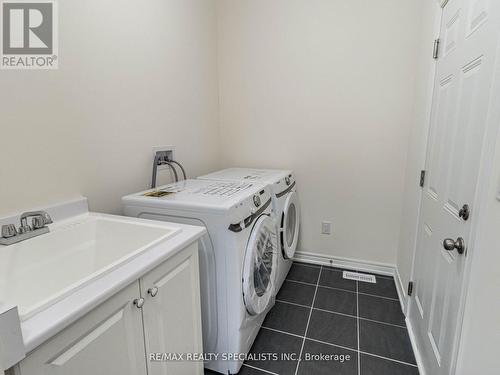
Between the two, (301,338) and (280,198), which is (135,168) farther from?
(301,338)

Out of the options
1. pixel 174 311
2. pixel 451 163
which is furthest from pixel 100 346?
pixel 451 163

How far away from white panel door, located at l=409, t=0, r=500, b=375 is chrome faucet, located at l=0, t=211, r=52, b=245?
5.33 ft

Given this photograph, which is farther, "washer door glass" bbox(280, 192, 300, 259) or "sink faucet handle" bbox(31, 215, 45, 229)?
"washer door glass" bbox(280, 192, 300, 259)

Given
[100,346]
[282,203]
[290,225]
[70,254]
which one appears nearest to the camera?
[100,346]

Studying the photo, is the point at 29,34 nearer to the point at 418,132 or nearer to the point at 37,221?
the point at 37,221

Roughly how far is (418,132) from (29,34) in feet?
7.26

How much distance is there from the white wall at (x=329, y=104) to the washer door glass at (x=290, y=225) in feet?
0.82

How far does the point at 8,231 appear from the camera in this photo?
3.50ft

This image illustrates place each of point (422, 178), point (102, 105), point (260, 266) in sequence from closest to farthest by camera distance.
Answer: point (102, 105)
point (260, 266)
point (422, 178)

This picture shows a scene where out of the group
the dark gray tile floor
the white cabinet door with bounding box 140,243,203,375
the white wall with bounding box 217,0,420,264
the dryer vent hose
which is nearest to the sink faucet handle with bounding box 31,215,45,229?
the white cabinet door with bounding box 140,243,203,375

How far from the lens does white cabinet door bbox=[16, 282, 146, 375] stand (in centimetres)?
64

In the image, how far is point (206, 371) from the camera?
1.55 m

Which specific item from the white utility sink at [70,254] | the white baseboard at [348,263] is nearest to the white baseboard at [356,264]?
the white baseboard at [348,263]

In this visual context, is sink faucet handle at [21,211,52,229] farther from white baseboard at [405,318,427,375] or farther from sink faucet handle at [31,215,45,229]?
white baseboard at [405,318,427,375]
